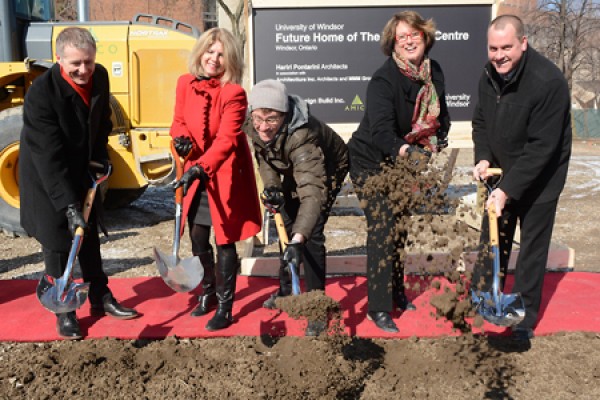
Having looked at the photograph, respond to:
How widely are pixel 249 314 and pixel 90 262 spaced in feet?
3.53

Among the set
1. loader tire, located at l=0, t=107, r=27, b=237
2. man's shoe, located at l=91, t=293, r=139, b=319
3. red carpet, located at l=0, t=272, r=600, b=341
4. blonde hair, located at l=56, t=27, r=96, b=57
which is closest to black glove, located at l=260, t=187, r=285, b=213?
red carpet, located at l=0, t=272, r=600, b=341

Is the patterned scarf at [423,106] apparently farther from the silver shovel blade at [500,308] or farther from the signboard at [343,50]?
the signboard at [343,50]

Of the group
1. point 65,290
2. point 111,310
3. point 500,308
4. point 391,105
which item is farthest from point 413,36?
point 111,310

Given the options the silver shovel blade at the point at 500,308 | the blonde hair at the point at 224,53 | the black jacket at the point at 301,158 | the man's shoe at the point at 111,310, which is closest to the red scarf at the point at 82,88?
the blonde hair at the point at 224,53

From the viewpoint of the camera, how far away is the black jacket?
3.14m

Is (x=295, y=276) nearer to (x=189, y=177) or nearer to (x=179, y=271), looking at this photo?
(x=189, y=177)

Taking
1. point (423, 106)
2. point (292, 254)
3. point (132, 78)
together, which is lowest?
point (292, 254)

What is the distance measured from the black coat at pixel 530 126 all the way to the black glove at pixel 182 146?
5.75ft

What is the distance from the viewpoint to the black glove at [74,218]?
3.46 meters

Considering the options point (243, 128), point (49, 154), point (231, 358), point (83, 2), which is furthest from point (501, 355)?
point (83, 2)

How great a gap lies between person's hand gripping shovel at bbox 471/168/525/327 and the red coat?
4.56ft

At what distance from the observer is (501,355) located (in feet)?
11.4

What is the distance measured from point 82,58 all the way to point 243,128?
0.96 m

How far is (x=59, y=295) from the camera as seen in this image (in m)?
3.52
